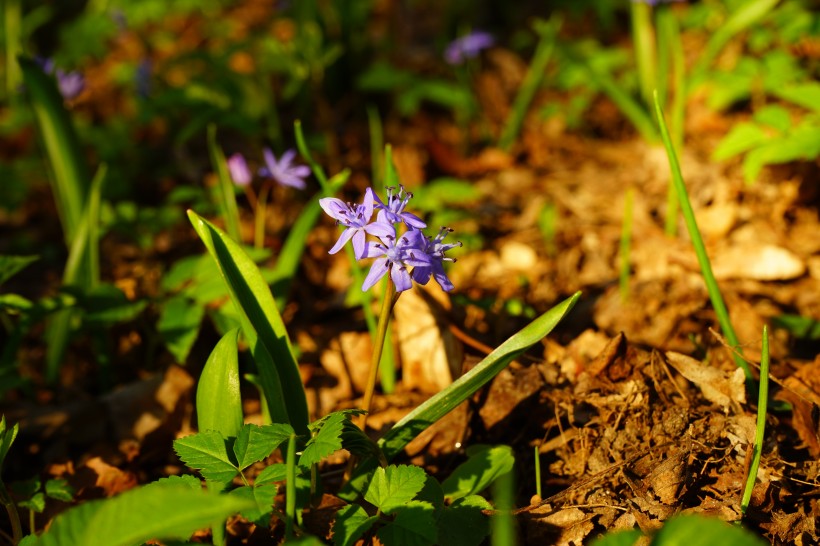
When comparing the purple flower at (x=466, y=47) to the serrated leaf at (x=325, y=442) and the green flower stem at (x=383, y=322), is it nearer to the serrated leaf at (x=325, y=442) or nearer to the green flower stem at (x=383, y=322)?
the green flower stem at (x=383, y=322)

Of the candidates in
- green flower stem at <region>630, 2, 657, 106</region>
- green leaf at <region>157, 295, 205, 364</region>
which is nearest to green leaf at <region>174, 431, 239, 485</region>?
green leaf at <region>157, 295, 205, 364</region>

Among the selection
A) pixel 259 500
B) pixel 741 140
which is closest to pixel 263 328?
pixel 259 500

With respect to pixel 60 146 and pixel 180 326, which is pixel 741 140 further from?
pixel 60 146

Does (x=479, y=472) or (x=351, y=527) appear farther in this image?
(x=479, y=472)

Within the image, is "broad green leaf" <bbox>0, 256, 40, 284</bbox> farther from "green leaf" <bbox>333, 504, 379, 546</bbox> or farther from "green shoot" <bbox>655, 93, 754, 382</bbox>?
"green shoot" <bbox>655, 93, 754, 382</bbox>

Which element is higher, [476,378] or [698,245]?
[698,245]

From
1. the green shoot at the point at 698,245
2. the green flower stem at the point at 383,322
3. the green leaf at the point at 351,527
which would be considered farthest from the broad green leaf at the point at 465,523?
the green shoot at the point at 698,245
